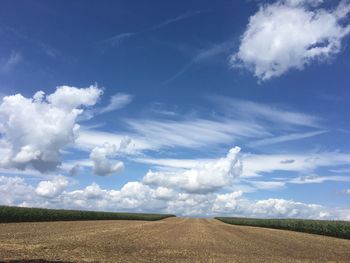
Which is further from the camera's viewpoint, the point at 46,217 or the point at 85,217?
the point at 85,217

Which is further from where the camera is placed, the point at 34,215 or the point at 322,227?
the point at 34,215

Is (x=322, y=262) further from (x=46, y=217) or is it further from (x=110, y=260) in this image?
(x=46, y=217)

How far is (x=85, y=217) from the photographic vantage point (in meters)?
96.2

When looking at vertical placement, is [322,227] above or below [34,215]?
below

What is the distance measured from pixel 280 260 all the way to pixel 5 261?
1579 cm

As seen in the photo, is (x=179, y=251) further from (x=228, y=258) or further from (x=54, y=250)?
(x=54, y=250)

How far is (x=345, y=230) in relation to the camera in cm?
6219

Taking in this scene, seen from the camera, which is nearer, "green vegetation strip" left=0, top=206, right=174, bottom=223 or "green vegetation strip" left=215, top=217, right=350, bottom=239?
"green vegetation strip" left=215, top=217, right=350, bottom=239

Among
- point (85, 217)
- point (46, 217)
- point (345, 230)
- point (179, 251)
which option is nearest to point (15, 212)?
point (46, 217)

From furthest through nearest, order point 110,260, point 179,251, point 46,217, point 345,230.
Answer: point 46,217
point 345,230
point 179,251
point 110,260

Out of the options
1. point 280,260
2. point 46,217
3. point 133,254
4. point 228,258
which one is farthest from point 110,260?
point 46,217

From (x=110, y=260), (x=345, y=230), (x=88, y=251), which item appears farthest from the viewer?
(x=345, y=230)

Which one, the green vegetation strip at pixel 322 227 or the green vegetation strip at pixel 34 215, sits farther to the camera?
the green vegetation strip at pixel 34 215

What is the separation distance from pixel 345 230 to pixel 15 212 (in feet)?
151
